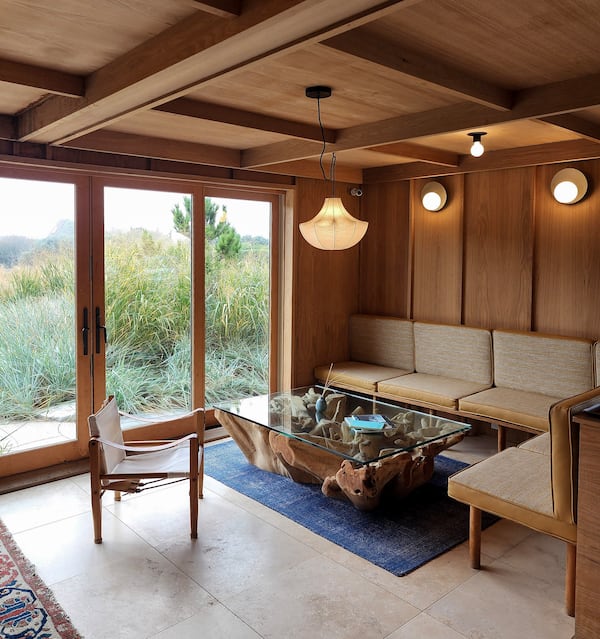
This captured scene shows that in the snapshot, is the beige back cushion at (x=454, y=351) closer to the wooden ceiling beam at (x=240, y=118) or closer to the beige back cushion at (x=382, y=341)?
the beige back cushion at (x=382, y=341)

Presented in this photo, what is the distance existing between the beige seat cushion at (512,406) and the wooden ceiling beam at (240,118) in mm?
2133

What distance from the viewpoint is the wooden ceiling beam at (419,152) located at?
421 cm

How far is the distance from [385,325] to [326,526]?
2.51 metres

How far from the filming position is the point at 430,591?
271cm

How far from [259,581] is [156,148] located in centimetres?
284

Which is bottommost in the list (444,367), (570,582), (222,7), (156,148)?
(570,582)

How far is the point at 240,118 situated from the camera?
10.8ft

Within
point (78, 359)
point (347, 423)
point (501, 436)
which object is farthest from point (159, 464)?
point (501, 436)

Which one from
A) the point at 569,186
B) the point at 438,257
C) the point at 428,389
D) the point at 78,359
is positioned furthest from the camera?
the point at 438,257

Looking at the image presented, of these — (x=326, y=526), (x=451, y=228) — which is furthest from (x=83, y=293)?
(x=451, y=228)

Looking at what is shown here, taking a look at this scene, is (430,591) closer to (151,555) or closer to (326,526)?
(326,526)

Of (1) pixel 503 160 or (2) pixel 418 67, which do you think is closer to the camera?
(2) pixel 418 67

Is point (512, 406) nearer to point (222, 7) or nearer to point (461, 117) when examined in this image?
point (461, 117)

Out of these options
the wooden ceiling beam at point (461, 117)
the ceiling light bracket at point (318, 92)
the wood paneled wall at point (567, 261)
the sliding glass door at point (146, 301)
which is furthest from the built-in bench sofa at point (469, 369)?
the ceiling light bracket at point (318, 92)
